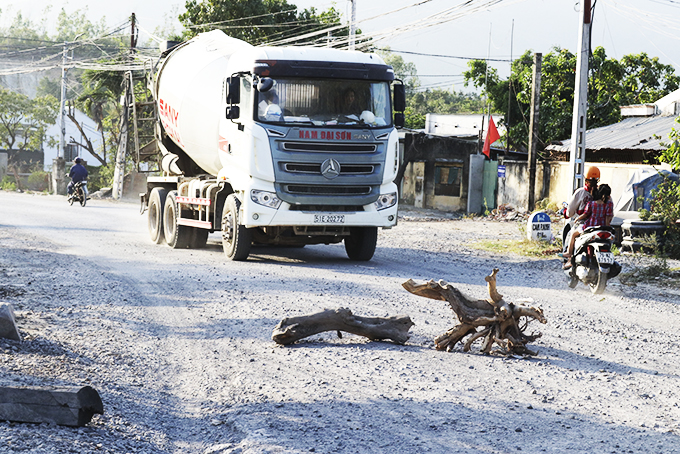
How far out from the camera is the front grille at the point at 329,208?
1229 cm

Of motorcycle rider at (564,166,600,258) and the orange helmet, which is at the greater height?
the orange helmet

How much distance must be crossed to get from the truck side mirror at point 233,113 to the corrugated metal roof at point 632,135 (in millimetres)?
15855

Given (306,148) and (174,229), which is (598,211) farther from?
(174,229)

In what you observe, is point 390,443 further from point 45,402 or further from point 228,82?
point 228,82

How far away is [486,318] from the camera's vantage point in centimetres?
682

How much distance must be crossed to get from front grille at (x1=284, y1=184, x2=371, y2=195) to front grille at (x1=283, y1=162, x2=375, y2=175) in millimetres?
247

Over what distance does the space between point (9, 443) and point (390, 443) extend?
219cm

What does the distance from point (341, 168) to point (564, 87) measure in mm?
23992

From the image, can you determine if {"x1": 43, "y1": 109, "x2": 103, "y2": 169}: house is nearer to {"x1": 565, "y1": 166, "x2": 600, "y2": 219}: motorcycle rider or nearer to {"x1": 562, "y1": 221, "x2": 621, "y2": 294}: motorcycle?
{"x1": 565, "y1": 166, "x2": 600, "y2": 219}: motorcycle rider

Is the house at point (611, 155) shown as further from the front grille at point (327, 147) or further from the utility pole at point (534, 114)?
the front grille at point (327, 147)

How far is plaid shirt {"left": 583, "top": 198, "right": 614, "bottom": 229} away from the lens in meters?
10.6

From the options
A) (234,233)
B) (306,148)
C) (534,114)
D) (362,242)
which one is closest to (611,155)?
(534,114)

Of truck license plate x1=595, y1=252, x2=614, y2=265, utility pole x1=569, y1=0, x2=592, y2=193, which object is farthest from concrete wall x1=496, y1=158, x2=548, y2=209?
truck license plate x1=595, y1=252, x2=614, y2=265

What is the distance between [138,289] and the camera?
400 inches
